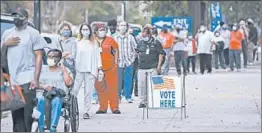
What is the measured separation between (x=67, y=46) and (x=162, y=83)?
6.99 feet

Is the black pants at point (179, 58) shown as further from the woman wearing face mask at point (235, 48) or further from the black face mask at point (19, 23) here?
the black face mask at point (19, 23)

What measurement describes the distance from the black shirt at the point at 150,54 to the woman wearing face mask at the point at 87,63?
2301 mm

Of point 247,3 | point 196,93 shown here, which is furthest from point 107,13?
point 196,93

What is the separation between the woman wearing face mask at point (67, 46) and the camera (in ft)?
54.7

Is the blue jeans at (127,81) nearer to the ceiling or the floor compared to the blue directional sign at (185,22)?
nearer to the floor

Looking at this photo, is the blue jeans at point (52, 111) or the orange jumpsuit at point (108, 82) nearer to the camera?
the blue jeans at point (52, 111)

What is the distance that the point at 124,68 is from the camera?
20.5 metres

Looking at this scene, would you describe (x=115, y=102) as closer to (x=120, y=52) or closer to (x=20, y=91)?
(x=120, y=52)

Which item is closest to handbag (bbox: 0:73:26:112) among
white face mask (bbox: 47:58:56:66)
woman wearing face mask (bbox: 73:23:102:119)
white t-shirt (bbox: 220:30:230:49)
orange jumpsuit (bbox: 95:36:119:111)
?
white face mask (bbox: 47:58:56:66)

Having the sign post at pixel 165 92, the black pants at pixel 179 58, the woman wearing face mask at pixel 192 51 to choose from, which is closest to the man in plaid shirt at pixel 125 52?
the sign post at pixel 165 92

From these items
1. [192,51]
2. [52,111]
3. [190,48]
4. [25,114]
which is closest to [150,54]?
[52,111]

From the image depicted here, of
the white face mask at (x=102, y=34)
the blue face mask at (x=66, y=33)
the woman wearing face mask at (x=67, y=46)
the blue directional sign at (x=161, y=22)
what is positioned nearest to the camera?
the woman wearing face mask at (x=67, y=46)

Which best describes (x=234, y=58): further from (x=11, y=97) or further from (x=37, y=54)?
(x=11, y=97)

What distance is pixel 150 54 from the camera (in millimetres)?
19297
